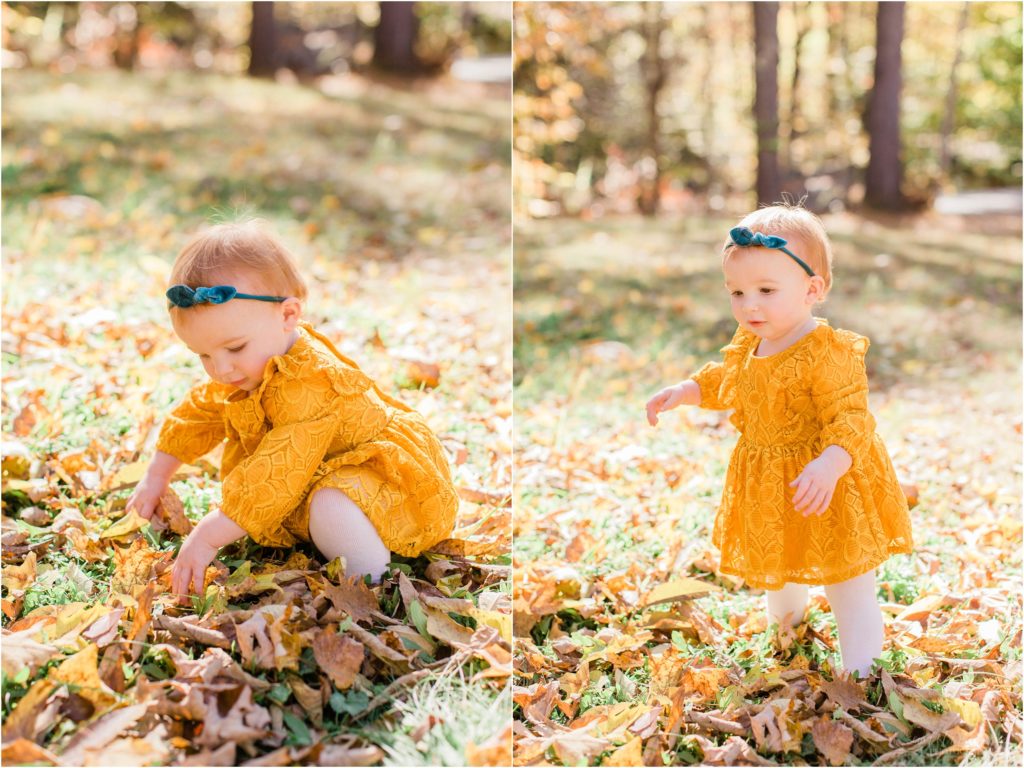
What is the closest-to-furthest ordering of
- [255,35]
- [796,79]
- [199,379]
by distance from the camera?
[199,379] < [255,35] < [796,79]

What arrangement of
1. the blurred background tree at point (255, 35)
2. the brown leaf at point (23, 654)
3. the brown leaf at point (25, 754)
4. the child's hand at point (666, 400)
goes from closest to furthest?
the brown leaf at point (25, 754)
the brown leaf at point (23, 654)
the child's hand at point (666, 400)
the blurred background tree at point (255, 35)

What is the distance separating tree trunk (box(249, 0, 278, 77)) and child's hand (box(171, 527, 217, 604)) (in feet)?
27.6

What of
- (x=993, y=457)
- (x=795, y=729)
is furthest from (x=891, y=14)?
(x=795, y=729)

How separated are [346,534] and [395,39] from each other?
8.89 meters

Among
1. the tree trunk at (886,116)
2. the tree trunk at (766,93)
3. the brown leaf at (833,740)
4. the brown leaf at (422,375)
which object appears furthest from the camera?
the tree trunk at (886,116)

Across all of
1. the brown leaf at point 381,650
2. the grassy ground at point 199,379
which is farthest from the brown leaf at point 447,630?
Result: the brown leaf at point 381,650

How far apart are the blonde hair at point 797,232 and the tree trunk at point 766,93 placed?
23.4 ft

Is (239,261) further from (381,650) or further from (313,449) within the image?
(381,650)

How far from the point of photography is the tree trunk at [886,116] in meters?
9.47

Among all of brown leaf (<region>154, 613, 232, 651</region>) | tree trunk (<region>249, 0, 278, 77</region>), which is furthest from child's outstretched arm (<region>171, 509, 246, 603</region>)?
tree trunk (<region>249, 0, 278, 77</region>)

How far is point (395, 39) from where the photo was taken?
1048cm

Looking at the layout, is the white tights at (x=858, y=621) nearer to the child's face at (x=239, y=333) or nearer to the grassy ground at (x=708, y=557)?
the grassy ground at (x=708, y=557)

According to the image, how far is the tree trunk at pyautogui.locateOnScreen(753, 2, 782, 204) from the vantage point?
364 inches

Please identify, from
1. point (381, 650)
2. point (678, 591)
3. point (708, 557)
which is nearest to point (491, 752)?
point (381, 650)
